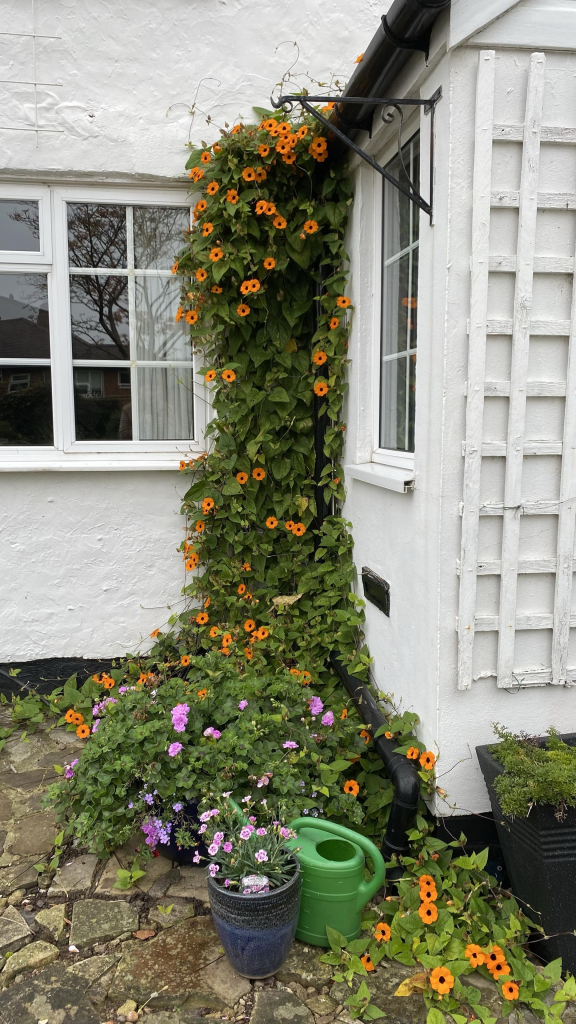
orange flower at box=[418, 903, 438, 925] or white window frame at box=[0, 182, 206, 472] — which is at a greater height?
white window frame at box=[0, 182, 206, 472]

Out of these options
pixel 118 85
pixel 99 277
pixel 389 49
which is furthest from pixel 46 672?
pixel 389 49

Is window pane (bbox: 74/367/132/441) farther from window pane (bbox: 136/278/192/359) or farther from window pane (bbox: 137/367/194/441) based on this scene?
window pane (bbox: 136/278/192/359)

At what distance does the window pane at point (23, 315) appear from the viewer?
3705 millimetres

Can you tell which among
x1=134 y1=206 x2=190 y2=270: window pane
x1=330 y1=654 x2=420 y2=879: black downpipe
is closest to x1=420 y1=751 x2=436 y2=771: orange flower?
x1=330 y1=654 x2=420 y2=879: black downpipe

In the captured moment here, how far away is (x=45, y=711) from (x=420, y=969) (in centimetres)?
251

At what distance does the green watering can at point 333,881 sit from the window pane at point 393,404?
1.56 metres

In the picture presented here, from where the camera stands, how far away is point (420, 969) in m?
2.11

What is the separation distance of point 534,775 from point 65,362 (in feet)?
10.1

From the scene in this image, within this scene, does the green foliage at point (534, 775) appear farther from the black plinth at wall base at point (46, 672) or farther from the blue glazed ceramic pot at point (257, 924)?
the black plinth at wall base at point (46, 672)

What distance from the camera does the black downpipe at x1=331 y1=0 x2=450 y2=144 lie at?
6.83 feet

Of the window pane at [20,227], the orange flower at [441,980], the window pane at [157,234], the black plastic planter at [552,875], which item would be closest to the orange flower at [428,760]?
the black plastic planter at [552,875]

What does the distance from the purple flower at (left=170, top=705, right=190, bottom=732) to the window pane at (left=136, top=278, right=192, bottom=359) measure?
6.80ft

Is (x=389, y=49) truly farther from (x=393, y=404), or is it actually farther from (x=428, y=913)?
(x=428, y=913)

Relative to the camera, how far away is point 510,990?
6.23 ft
